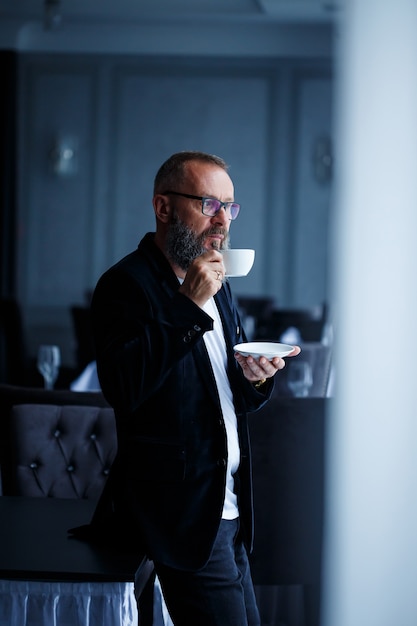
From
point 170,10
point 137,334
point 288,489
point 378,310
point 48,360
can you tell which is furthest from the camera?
point 170,10

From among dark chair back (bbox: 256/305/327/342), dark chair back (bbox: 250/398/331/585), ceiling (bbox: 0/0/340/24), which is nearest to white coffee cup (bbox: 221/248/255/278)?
dark chair back (bbox: 250/398/331/585)

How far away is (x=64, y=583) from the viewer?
1.58m

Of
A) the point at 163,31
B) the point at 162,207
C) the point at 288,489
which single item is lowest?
the point at 288,489

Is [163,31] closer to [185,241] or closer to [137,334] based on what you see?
[185,241]

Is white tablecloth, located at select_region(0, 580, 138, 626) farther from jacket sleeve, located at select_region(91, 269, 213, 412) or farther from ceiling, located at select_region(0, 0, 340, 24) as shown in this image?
ceiling, located at select_region(0, 0, 340, 24)

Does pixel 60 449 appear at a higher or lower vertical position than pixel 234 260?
lower

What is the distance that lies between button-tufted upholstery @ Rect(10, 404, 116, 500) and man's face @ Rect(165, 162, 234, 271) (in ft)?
2.96

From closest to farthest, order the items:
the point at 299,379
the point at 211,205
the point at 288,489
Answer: the point at 211,205
the point at 288,489
the point at 299,379

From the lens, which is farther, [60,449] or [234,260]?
[60,449]

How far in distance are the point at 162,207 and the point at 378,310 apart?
109cm

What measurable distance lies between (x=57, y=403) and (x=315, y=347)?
1849 mm

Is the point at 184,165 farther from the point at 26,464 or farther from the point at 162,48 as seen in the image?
the point at 162,48

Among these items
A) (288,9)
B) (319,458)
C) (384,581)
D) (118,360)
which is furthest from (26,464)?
(288,9)

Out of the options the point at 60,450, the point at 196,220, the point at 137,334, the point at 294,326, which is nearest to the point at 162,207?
the point at 196,220
